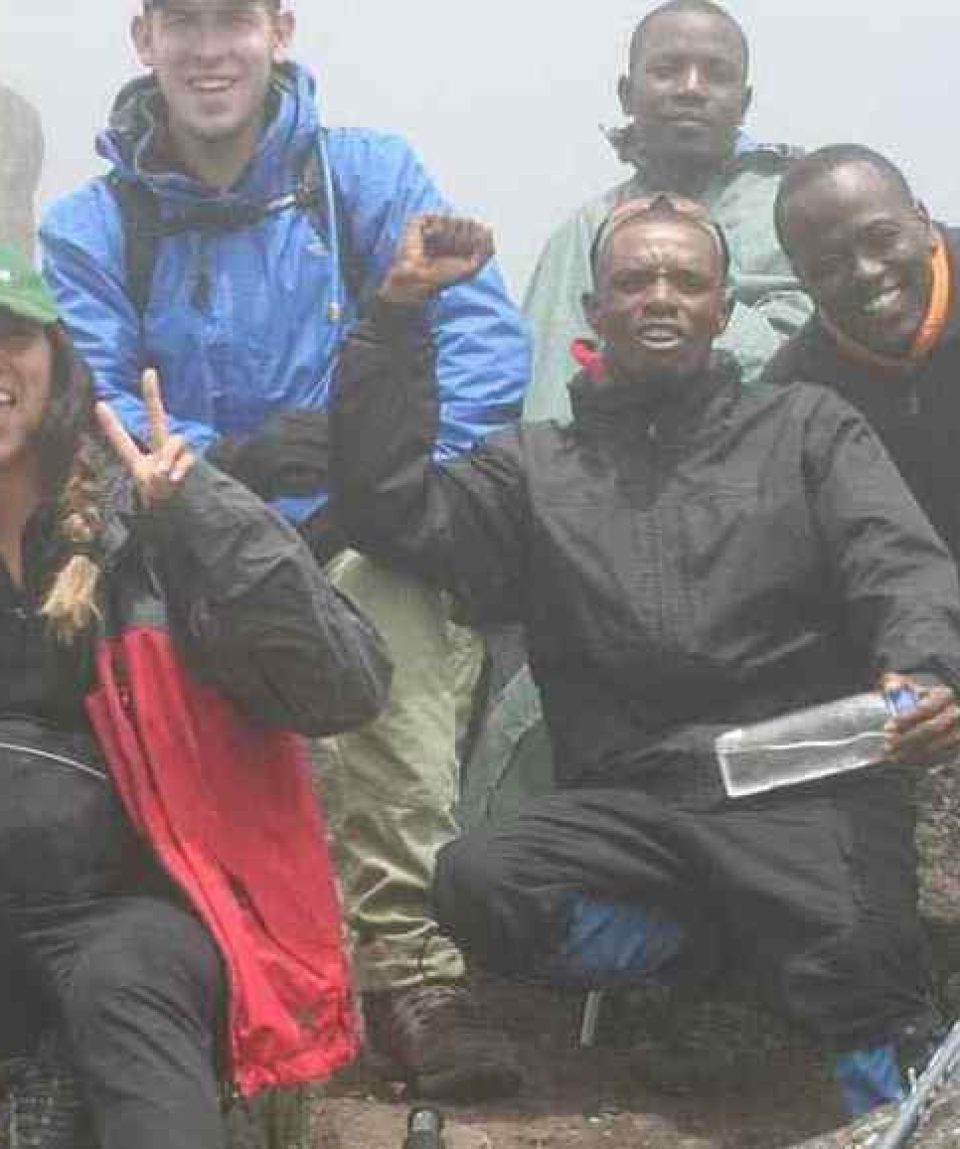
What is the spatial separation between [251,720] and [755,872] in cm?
110

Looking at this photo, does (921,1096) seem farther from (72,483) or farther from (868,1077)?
(72,483)

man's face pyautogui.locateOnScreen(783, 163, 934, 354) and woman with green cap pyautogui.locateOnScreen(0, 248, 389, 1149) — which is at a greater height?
man's face pyautogui.locateOnScreen(783, 163, 934, 354)

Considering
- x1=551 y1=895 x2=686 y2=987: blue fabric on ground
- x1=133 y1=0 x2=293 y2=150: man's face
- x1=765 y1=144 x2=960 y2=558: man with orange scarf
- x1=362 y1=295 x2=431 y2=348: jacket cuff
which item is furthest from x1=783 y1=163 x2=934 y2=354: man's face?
x1=551 y1=895 x2=686 y2=987: blue fabric on ground

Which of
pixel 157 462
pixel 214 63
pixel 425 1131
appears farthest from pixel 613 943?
pixel 214 63

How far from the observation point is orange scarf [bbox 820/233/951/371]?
5.14m

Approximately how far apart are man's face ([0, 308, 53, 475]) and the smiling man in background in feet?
6.63

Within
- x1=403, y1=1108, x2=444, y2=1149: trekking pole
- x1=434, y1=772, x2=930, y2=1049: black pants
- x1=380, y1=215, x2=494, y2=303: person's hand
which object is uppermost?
x1=380, y1=215, x2=494, y2=303: person's hand

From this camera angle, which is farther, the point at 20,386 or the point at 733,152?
the point at 733,152

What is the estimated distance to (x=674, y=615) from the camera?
4.64m

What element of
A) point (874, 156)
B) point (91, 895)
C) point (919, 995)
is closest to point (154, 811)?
point (91, 895)

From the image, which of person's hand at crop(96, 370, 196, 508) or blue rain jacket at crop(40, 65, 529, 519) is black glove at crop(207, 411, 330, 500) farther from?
person's hand at crop(96, 370, 196, 508)

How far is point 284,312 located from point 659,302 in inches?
39.9

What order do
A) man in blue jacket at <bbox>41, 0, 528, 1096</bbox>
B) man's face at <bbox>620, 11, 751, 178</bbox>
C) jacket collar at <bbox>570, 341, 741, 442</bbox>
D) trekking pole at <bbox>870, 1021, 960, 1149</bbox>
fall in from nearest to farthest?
trekking pole at <bbox>870, 1021, 960, 1149</bbox> < jacket collar at <bbox>570, 341, 741, 442</bbox> < man in blue jacket at <bbox>41, 0, 528, 1096</bbox> < man's face at <bbox>620, 11, 751, 178</bbox>

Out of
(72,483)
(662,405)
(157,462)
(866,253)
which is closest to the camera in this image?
(157,462)
